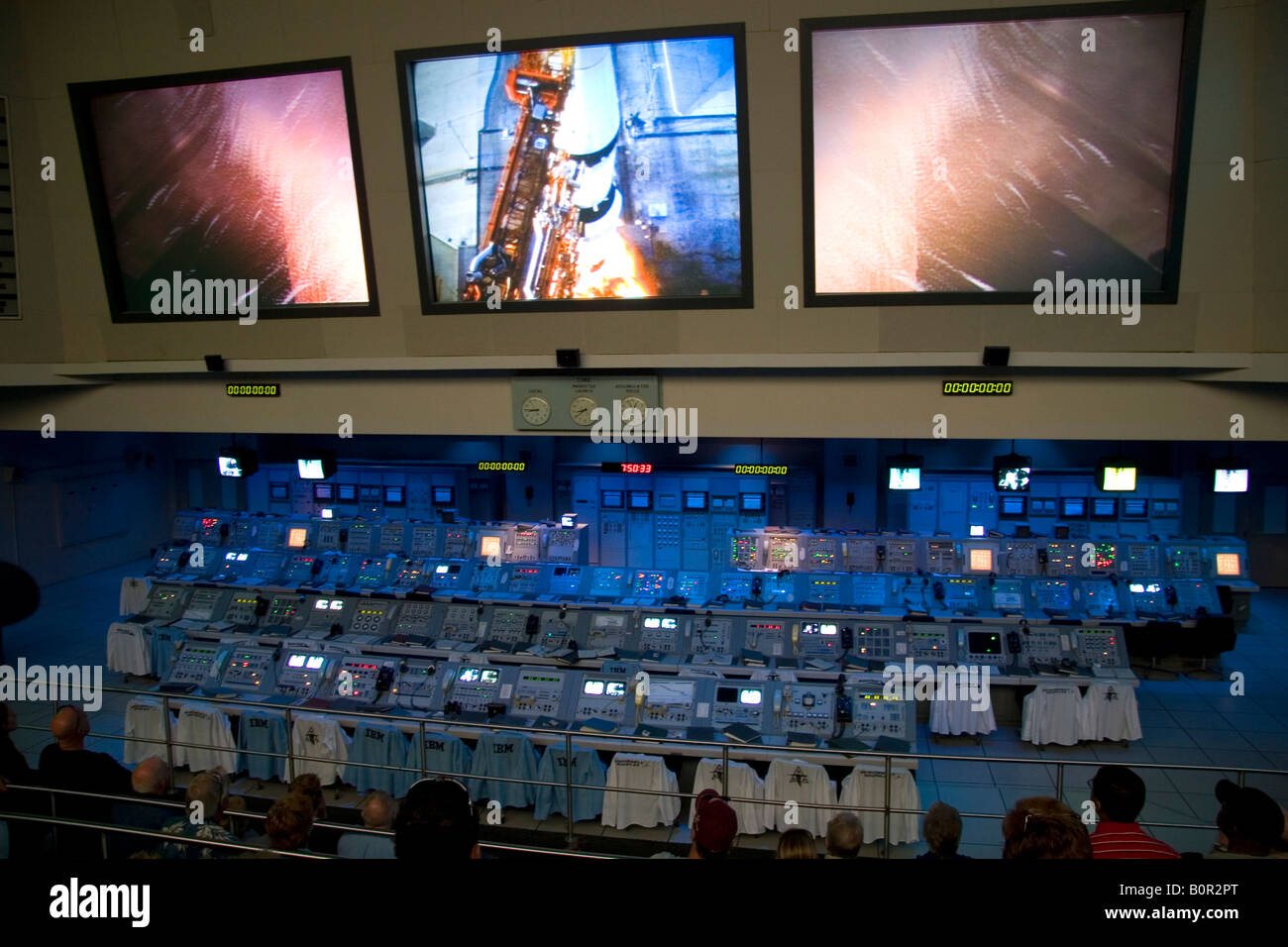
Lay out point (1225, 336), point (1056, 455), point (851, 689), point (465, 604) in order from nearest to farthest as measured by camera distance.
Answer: point (1225, 336)
point (851, 689)
point (465, 604)
point (1056, 455)

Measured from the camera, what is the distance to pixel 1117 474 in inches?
273

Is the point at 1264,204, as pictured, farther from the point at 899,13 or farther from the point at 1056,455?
the point at 1056,455

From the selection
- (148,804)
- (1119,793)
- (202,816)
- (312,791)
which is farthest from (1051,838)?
(148,804)

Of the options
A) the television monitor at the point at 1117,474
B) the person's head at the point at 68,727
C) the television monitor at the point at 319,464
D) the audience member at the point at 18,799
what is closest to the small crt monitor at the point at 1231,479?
the television monitor at the point at 1117,474

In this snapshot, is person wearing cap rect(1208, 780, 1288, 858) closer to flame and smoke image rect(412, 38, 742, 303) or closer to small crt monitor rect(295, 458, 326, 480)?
flame and smoke image rect(412, 38, 742, 303)

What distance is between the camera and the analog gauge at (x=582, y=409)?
18.9 feet

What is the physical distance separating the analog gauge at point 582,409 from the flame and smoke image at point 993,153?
180 cm

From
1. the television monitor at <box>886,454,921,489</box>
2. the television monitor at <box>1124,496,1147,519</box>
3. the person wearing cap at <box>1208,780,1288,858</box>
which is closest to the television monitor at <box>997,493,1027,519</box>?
the television monitor at <box>1124,496,1147,519</box>

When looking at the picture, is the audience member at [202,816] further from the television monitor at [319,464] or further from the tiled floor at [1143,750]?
the television monitor at [319,464]

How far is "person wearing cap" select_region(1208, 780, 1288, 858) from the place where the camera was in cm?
305

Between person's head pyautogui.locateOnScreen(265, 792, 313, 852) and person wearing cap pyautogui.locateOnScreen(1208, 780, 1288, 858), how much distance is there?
12.0ft

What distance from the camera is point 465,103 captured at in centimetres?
516

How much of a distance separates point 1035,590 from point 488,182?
25.1 feet

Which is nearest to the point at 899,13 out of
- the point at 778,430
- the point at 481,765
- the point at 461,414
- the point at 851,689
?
the point at 778,430
